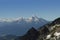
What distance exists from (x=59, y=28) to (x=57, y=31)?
336cm

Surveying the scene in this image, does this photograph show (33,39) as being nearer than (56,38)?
No

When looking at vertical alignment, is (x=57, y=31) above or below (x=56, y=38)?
above

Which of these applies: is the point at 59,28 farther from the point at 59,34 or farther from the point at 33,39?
the point at 33,39

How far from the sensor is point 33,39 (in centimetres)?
19700

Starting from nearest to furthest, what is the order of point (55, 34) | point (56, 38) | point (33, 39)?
point (56, 38) → point (55, 34) → point (33, 39)

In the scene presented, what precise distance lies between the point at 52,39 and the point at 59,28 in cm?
1329

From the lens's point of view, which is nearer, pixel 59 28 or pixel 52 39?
pixel 52 39

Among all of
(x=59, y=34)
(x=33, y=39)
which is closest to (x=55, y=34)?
(x=59, y=34)

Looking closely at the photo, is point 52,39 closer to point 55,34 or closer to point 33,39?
point 55,34

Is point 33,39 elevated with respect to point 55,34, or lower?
elevated

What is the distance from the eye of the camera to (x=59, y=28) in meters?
127

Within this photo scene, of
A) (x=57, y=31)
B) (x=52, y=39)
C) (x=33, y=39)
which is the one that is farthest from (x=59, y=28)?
(x=33, y=39)

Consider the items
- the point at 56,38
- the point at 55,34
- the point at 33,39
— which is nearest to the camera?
the point at 56,38

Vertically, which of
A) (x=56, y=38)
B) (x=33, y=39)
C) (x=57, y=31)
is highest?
(x=33, y=39)
